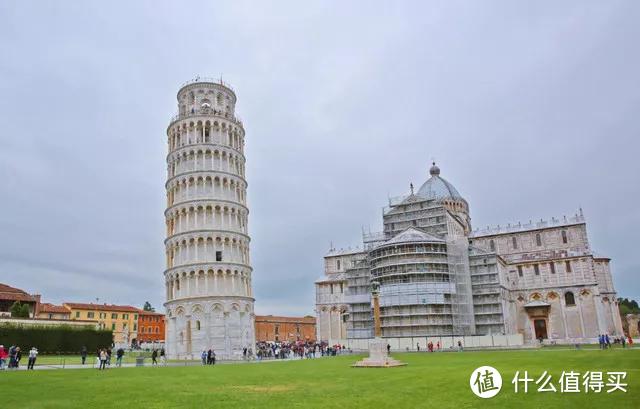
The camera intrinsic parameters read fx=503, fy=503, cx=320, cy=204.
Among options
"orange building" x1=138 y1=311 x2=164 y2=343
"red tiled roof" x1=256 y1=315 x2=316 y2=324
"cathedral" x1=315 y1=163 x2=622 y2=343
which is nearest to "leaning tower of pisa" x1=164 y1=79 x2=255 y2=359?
"cathedral" x1=315 y1=163 x2=622 y2=343

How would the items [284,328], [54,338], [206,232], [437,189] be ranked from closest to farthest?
[54,338] < [206,232] < [437,189] < [284,328]

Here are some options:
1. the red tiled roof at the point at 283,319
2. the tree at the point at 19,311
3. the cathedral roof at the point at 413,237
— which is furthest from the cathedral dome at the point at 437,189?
the tree at the point at 19,311

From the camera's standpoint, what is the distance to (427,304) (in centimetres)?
5881

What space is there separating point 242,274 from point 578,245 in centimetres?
5095

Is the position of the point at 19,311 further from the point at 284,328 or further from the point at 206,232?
the point at 284,328

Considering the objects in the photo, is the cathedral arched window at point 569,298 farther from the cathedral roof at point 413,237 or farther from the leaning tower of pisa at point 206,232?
the leaning tower of pisa at point 206,232

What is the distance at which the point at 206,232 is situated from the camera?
54938 mm

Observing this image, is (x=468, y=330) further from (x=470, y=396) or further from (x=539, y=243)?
(x=470, y=396)

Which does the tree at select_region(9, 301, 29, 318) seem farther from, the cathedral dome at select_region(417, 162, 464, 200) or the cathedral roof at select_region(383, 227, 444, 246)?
the cathedral dome at select_region(417, 162, 464, 200)

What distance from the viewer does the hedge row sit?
4819 centimetres

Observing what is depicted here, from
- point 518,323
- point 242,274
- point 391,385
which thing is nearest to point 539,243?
point 518,323

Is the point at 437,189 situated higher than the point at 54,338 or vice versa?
the point at 437,189

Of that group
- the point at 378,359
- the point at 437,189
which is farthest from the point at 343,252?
the point at 378,359

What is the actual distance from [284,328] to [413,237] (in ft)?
205
